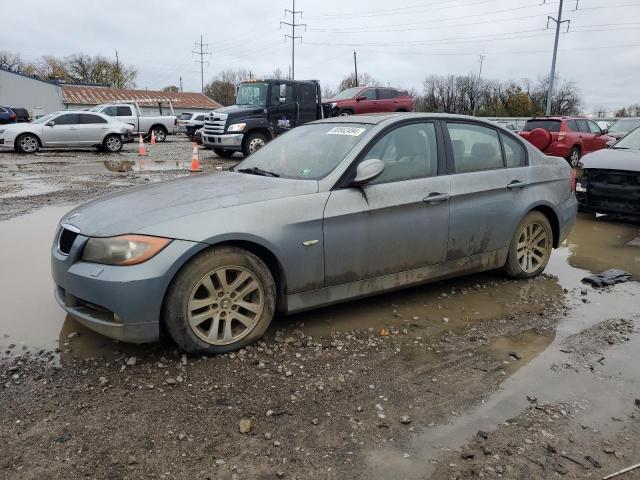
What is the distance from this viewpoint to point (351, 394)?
10.1ft

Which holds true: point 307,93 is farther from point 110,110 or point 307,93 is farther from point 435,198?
point 435,198

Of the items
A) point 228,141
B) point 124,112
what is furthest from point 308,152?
point 124,112

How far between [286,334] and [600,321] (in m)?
2.63

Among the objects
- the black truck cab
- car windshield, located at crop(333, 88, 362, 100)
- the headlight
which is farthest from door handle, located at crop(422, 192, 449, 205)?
car windshield, located at crop(333, 88, 362, 100)

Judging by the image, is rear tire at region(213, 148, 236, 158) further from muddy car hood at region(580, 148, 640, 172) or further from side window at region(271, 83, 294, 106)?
muddy car hood at region(580, 148, 640, 172)

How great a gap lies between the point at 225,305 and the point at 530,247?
3.31m

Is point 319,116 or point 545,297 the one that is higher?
point 319,116

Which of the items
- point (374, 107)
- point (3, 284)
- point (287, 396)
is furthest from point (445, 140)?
point (374, 107)

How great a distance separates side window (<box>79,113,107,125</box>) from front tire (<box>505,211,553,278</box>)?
17532 mm

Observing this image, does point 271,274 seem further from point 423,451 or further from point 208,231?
point 423,451

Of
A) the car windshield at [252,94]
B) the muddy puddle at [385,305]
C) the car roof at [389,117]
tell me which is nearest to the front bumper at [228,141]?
the car windshield at [252,94]

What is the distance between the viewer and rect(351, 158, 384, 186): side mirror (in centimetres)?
381

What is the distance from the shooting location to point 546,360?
3617mm

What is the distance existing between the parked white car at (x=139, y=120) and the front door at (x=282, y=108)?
11.1m
